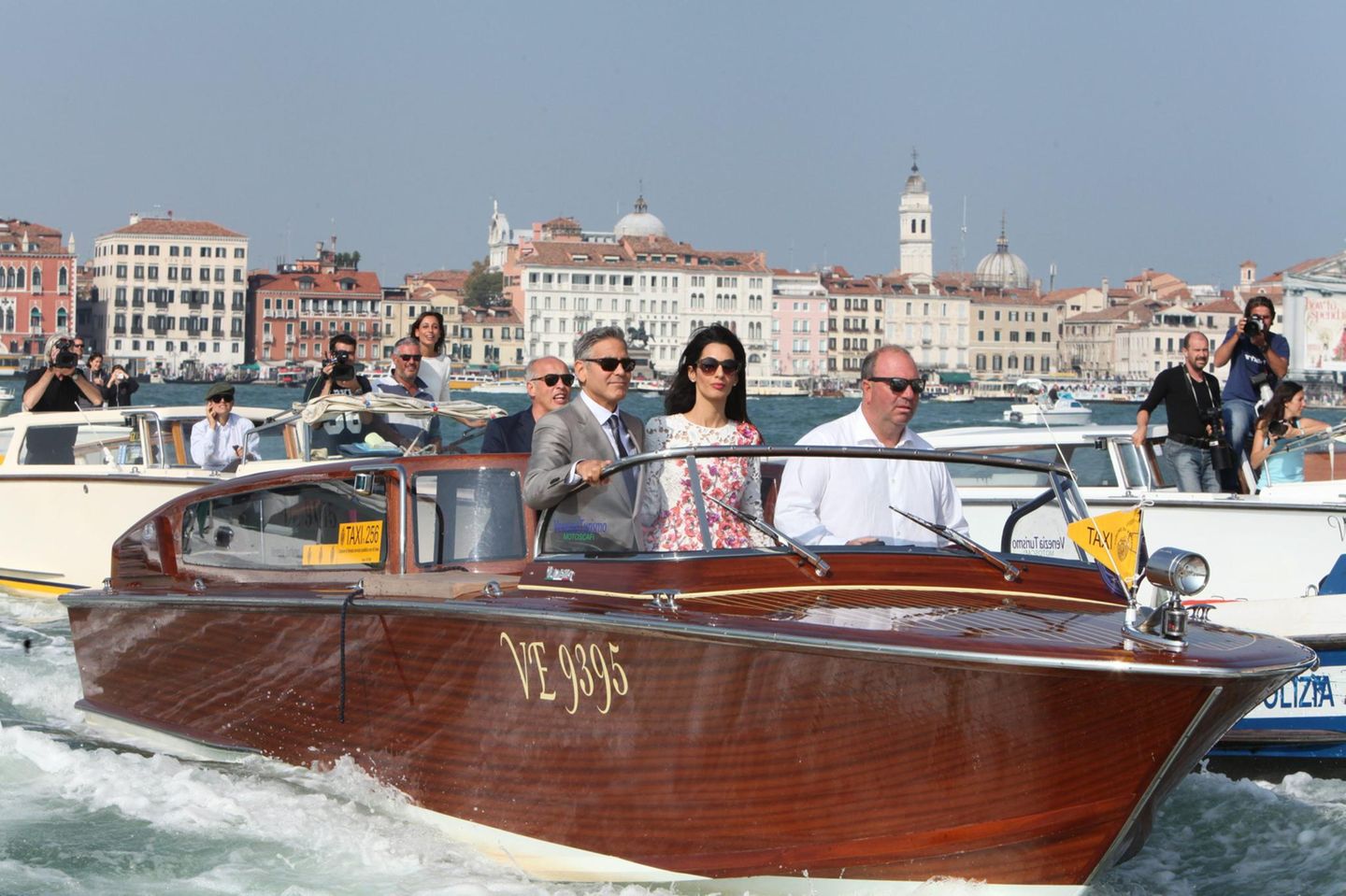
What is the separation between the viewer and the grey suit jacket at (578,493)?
6.13 meters

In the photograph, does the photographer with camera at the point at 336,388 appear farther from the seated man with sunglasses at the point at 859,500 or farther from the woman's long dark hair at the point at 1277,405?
the seated man with sunglasses at the point at 859,500

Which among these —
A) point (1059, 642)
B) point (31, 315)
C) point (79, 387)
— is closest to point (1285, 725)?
point (1059, 642)

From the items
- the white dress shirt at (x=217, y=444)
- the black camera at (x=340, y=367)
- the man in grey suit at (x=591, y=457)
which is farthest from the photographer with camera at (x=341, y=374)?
the man in grey suit at (x=591, y=457)

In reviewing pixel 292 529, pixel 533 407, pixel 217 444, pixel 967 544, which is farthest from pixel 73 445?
pixel 967 544

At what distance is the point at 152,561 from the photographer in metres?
8.00

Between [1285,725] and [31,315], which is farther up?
[31,315]

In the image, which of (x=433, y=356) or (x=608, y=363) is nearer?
(x=608, y=363)

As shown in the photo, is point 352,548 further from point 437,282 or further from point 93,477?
point 437,282

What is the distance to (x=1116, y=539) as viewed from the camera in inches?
215

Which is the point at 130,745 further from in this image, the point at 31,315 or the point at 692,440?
the point at 31,315

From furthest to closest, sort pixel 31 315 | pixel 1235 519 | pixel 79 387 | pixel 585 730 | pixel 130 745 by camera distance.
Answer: pixel 31 315 → pixel 79 387 → pixel 1235 519 → pixel 130 745 → pixel 585 730

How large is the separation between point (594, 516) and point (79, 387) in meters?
10.5

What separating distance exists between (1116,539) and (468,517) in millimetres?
2617

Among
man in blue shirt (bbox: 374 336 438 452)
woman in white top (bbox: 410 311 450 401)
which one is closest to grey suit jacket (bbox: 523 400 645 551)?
man in blue shirt (bbox: 374 336 438 452)
